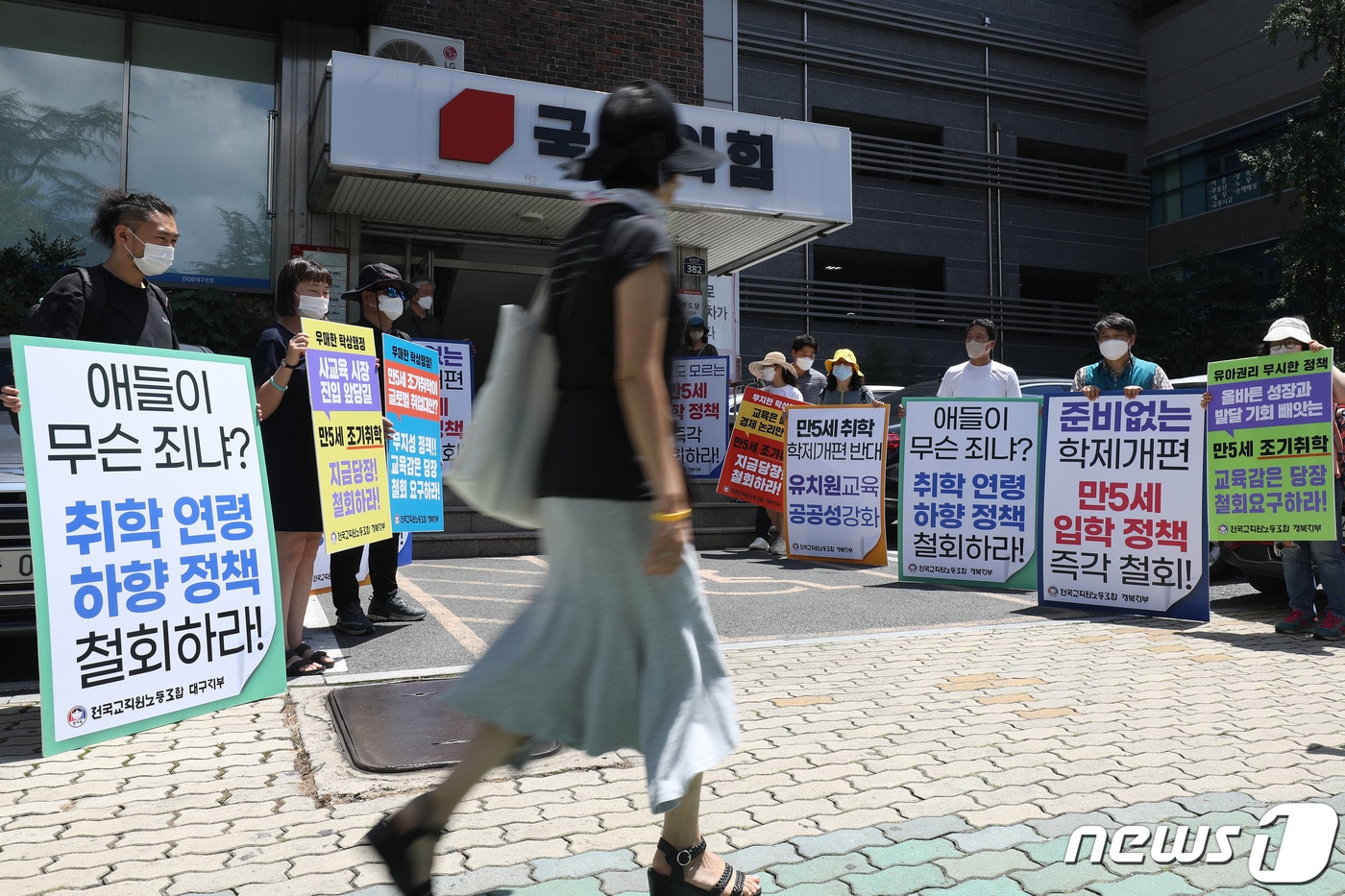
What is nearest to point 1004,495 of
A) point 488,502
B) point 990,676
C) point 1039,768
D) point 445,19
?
point 990,676

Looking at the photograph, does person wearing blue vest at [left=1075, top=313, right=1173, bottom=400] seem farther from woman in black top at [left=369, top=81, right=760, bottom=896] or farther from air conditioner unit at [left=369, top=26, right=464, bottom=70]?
air conditioner unit at [left=369, top=26, right=464, bottom=70]

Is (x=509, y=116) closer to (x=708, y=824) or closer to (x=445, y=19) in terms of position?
(x=445, y=19)

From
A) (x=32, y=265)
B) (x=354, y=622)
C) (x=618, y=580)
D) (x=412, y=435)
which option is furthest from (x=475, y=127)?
(x=618, y=580)

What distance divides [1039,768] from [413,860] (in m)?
2.22

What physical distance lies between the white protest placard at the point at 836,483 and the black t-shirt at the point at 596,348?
6943 millimetres

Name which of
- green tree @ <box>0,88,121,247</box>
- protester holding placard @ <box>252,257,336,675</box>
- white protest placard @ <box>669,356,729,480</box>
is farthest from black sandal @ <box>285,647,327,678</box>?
green tree @ <box>0,88,121,247</box>

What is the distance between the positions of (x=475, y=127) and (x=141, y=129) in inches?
187

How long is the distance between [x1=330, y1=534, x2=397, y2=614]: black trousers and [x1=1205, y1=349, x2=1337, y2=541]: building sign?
5126 millimetres

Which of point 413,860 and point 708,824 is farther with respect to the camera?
point 708,824

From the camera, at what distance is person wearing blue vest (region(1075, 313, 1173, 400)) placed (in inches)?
268

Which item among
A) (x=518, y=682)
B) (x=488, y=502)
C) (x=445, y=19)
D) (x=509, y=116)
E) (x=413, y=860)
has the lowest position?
(x=413, y=860)

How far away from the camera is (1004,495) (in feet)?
25.2

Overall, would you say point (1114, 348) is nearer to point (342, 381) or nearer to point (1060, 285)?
point (342, 381)

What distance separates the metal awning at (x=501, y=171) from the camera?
11.4 meters
